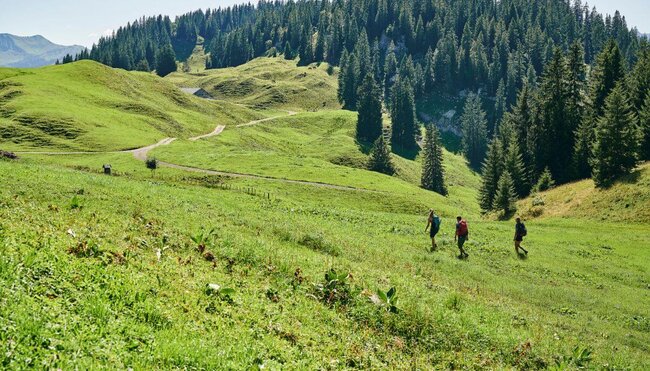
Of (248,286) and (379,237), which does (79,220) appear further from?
(379,237)

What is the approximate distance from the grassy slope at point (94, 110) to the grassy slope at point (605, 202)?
7368 cm

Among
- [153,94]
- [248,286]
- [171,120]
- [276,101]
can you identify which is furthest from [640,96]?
[276,101]

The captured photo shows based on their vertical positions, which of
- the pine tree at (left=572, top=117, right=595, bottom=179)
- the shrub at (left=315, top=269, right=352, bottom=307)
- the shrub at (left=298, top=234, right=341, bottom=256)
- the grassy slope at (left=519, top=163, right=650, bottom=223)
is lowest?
the shrub at (left=298, top=234, right=341, bottom=256)

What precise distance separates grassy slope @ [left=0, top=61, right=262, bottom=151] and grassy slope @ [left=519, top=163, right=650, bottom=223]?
73.7m

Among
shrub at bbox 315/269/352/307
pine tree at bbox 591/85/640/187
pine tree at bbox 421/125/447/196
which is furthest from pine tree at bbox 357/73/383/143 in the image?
shrub at bbox 315/269/352/307

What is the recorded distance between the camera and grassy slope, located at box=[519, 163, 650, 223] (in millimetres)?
47375

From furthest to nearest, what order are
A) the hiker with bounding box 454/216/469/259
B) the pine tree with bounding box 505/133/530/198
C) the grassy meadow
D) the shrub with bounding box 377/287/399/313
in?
the pine tree with bounding box 505/133/530/198 → the hiker with bounding box 454/216/469/259 → the shrub with bounding box 377/287/399/313 → the grassy meadow

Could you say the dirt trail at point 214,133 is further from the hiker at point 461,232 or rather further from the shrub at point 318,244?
the shrub at point 318,244

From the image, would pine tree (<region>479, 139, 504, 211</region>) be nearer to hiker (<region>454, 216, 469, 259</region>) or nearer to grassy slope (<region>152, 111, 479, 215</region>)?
grassy slope (<region>152, 111, 479, 215</region>)

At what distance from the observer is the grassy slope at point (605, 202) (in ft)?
155

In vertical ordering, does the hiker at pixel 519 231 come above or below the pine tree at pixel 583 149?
below

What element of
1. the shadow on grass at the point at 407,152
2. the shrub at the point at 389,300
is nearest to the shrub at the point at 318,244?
the shrub at the point at 389,300

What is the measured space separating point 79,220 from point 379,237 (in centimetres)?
2059

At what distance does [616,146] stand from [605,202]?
9650 millimetres
